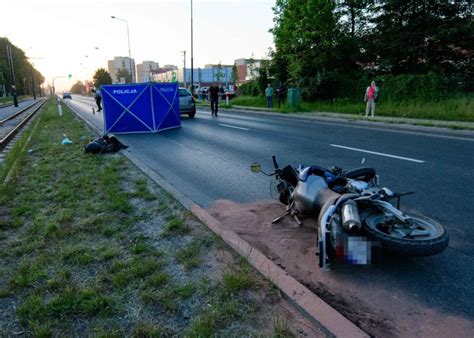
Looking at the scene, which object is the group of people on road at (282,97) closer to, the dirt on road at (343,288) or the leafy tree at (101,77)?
the dirt on road at (343,288)

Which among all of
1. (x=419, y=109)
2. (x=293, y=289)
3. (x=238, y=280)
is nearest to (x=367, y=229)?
(x=293, y=289)

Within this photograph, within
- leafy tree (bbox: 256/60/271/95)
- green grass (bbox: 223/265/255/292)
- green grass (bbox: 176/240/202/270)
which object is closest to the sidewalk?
green grass (bbox: 176/240/202/270)

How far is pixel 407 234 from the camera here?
3232 millimetres

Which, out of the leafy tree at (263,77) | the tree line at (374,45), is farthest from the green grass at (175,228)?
the leafy tree at (263,77)

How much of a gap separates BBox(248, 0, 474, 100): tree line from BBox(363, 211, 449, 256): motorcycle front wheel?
2018 cm

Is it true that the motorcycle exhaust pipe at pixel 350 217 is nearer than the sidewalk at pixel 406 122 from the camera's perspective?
Yes

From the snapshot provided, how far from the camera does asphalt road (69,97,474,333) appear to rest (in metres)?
3.08

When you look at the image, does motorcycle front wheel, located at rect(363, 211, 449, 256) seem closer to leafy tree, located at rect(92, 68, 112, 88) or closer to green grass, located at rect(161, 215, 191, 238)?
green grass, located at rect(161, 215, 191, 238)

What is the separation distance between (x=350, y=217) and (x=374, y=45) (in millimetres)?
28041

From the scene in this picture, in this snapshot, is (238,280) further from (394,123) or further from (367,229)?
(394,123)

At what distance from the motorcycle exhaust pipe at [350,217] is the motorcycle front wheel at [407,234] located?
19 cm

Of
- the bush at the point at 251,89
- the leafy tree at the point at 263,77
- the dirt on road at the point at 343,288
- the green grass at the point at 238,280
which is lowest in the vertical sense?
the dirt on road at the point at 343,288

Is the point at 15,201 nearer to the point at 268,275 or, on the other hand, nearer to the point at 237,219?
the point at 237,219

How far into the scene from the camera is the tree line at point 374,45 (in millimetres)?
23656
